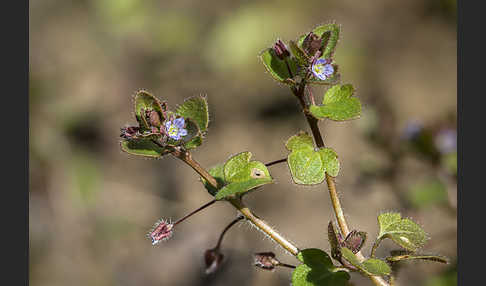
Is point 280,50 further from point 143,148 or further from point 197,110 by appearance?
point 143,148

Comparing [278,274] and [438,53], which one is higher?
[438,53]

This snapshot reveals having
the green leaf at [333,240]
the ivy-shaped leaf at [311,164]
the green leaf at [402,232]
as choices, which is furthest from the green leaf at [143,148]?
the green leaf at [402,232]

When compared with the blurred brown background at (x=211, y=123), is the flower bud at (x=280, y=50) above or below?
below

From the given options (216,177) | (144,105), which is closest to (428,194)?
(216,177)

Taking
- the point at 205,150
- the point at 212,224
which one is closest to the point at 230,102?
the point at 205,150

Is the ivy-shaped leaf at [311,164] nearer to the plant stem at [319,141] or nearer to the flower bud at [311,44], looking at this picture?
the plant stem at [319,141]

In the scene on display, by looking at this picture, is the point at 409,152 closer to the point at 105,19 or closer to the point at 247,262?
the point at 247,262
